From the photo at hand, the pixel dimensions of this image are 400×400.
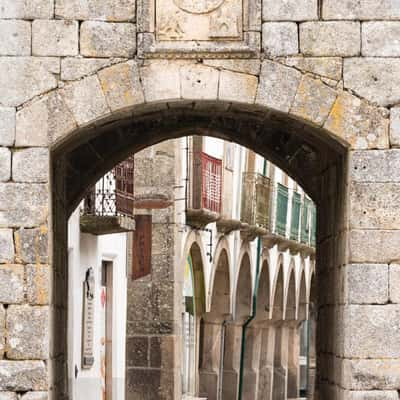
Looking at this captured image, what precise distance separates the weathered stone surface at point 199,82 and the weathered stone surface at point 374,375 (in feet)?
6.74

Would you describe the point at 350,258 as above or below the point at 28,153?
below

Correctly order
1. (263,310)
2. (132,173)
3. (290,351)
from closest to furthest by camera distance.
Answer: (132,173)
(263,310)
(290,351)

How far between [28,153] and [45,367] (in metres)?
1.44

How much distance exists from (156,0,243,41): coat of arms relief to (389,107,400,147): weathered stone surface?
1158 mm

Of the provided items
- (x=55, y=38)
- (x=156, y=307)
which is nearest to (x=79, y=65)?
(x=55, y=38)

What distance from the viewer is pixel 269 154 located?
1341 centimetres

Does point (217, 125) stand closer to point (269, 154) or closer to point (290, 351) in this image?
point (269, 154)

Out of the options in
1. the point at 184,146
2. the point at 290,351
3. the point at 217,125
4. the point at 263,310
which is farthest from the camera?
the point at 290,351

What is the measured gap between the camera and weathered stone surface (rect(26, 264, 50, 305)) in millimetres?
10508

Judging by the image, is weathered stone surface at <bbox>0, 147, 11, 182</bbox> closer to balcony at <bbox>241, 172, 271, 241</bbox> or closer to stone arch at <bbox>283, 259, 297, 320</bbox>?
balcony at <bbox>241, 172, 271, 241</bbox>

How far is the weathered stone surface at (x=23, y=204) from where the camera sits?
10.6 m

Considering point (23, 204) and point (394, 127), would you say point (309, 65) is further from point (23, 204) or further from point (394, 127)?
point (23, 204)

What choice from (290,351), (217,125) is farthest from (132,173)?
(290,351)

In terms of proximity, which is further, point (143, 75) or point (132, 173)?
point (132, 173)
